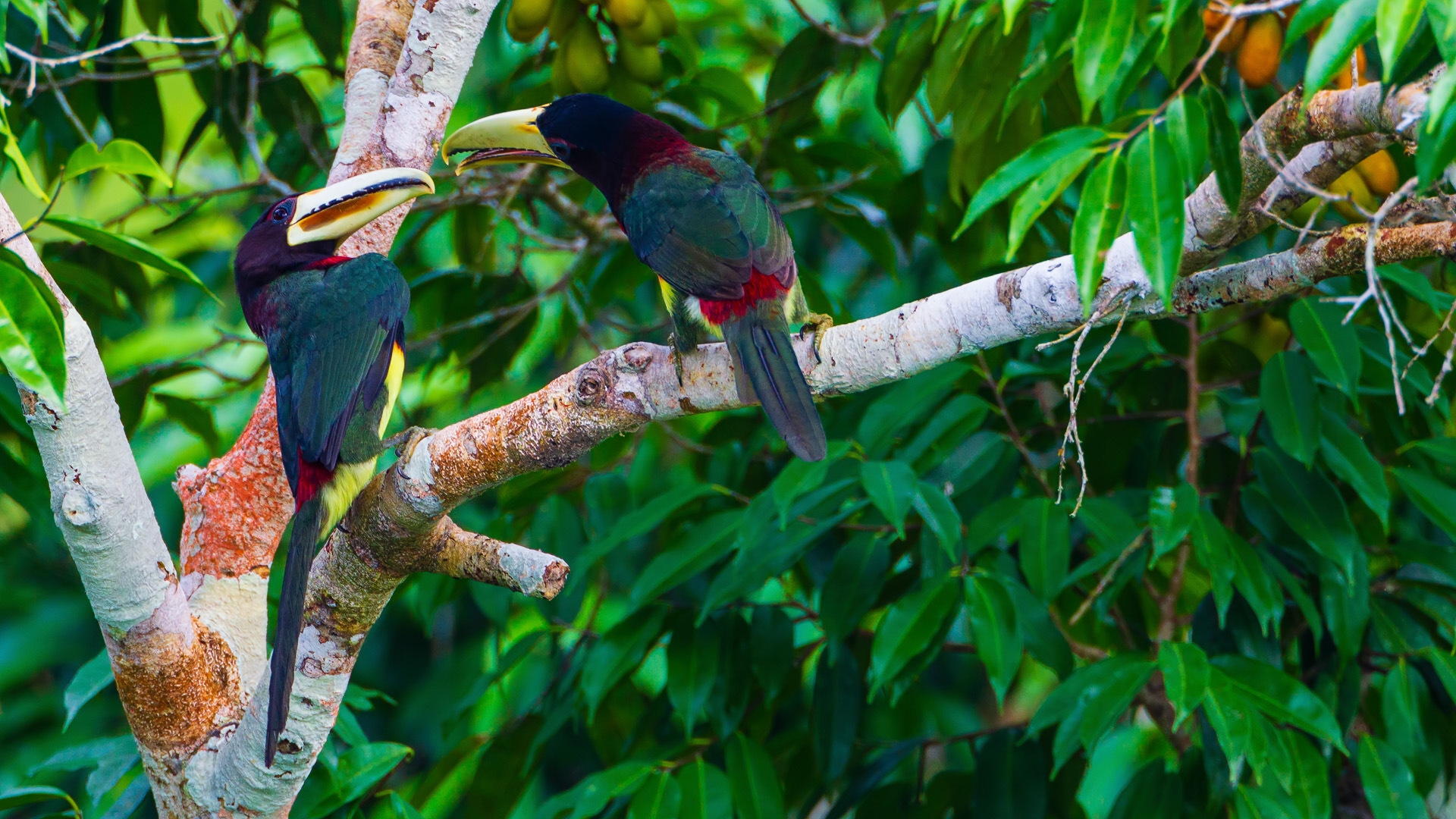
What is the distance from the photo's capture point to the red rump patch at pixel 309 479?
6.87 feet

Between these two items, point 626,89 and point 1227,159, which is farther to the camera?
point 626,89

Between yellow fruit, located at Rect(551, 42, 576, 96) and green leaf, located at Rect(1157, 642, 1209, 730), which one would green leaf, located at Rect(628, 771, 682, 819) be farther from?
yellow fruit, located at Rect(551, 42, 576, 96)

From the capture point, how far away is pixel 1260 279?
1.61 m

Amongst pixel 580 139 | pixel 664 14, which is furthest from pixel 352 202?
pixel 664 14

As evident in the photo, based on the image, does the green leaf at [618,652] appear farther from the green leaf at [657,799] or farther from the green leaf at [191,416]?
the green leaf at [191,416]

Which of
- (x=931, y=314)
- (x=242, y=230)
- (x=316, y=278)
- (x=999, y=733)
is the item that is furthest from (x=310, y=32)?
(x=999, y=733)

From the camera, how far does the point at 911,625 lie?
7.13 ft

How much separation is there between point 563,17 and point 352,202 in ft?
2.47

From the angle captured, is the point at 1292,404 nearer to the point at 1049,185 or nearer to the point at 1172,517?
the point at 1172,517

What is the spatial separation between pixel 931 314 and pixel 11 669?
3.05 metres

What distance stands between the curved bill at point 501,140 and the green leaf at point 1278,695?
1.60 meters

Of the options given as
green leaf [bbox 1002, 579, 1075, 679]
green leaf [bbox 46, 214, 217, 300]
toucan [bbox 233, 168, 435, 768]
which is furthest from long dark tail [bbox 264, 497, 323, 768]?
green leaf [bbox 1002, 579, 1075, 679]

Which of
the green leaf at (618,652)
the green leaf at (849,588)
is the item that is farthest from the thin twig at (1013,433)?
the green leaf at (618,652)

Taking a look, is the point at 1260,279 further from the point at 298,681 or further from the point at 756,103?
the point at 756,103
